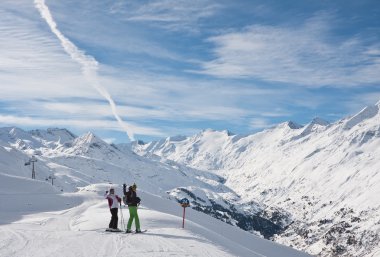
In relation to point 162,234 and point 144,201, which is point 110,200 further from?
point 144,201

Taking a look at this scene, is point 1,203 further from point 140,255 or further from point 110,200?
point 140,255

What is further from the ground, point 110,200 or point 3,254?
point 110,200

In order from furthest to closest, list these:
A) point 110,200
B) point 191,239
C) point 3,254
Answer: point 110,200
point 191,239
point 3,254

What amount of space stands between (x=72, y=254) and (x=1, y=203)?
105 ft

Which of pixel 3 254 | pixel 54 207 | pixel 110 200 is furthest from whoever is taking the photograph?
pixel 54 207

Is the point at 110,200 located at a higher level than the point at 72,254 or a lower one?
higher

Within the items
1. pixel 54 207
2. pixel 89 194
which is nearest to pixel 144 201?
pixel 89 194

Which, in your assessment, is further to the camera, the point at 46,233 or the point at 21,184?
the point at 21,184

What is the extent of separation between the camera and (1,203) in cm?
4847

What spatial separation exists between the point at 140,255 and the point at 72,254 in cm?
270

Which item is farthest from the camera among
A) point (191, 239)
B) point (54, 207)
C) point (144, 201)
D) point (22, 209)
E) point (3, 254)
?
point (144, 201)

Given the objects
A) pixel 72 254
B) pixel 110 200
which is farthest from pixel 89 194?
pixel 72 254

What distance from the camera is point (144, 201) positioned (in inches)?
2623

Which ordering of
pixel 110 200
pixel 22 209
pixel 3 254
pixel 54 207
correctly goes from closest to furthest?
pixel 3 254, pixel 110 200, pixel 22 209, pixel 54 207
